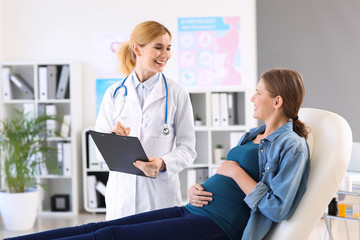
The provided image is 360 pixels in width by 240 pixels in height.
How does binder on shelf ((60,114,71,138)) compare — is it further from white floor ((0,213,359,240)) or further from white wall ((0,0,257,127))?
white floor ((0,213,359,240))

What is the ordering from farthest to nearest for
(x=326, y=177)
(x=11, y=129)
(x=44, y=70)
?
(x=44, y=70)
(x=11, y=129)
(x=326, y=177)

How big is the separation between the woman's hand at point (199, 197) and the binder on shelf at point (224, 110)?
2.60 m

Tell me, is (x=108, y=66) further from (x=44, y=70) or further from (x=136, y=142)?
(x=136, y=142)

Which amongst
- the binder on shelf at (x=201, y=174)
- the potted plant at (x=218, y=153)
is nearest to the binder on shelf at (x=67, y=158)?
the binder on shelf at (x=201, y=174)

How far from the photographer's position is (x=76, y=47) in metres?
4.63

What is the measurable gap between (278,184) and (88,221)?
3021mm

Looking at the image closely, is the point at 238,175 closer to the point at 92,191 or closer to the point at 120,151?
the point at 120,151

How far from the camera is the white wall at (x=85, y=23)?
4.52 metres

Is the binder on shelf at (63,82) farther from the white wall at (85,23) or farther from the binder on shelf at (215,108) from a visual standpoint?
the binder on shelf at (215,108)

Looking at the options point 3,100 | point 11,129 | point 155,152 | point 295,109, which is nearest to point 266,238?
point 295,109

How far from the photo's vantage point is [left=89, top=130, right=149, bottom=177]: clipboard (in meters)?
1.76

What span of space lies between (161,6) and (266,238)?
335 cm

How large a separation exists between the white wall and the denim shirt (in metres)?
2.98

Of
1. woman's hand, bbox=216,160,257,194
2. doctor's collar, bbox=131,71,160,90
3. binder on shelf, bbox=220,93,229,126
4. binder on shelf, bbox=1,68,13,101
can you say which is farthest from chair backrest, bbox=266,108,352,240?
binder on shelf, bbox=1,68,13,101
